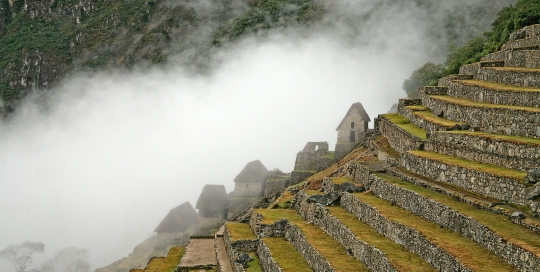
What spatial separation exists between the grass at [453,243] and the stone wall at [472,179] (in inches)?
74.1

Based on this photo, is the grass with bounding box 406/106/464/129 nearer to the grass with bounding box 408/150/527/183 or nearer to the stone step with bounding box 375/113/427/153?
the stone step with bounding box 375/113/427/153

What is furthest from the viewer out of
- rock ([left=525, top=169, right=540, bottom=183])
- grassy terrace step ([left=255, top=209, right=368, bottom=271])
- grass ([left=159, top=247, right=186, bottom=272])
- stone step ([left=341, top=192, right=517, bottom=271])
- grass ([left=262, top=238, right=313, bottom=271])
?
grass ([left=159, top=247, right=186, bottom=272])

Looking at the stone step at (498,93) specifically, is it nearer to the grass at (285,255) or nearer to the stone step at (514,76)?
the stone step at (514,76)

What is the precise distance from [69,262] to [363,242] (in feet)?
210

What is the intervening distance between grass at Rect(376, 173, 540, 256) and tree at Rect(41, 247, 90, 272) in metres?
59.5

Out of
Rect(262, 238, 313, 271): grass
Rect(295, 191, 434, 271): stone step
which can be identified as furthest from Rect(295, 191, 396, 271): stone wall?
Rect(262, 238, 313, 271): grass

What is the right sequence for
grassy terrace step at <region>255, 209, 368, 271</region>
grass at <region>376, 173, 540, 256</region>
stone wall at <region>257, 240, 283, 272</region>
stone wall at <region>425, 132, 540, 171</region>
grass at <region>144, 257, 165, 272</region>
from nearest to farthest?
grass at <region>376, 173, 540, 256</region> < grassy terrace step at <region>255, 209, 368, 271</region> < stone wall at <region>425, 132, 540, 171</region> < stone wall at <region>257, 240, 283, 272</region> < grass at <region>144, 257, 165, 272</region>

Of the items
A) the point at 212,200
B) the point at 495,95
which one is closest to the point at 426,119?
the point at 495,95

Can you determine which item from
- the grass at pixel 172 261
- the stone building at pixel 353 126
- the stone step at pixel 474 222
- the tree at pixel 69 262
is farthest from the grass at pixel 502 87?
the tree at pixel 69 262

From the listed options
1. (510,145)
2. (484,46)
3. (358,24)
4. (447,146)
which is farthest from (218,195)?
(358,24)

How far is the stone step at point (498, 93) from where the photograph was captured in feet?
74.8

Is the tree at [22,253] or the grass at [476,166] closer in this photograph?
the grass at [476,166]

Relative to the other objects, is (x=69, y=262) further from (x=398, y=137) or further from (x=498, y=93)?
(x=498, y=93)

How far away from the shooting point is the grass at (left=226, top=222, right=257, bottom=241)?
2629 centimetres
